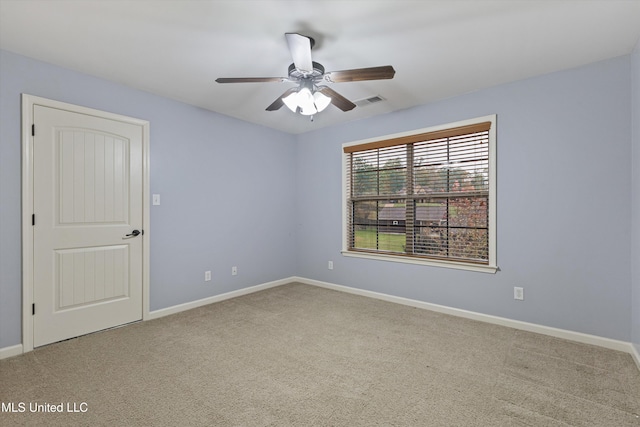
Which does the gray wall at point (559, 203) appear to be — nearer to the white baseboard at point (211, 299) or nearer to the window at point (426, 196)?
the window at point (426, 196)

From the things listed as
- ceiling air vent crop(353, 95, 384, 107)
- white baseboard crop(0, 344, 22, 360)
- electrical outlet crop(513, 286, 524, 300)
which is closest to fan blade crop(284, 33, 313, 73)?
ceiling air vent crop(353, 95, 384, 107)

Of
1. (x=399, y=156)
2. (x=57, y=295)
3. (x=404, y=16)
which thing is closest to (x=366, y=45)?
(x=404, y=16)

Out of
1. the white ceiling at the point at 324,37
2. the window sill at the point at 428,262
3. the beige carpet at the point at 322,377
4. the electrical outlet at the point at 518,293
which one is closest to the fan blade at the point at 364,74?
the white ceiling at the point at 324,37

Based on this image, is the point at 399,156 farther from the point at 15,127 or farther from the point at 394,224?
the point at 15,127

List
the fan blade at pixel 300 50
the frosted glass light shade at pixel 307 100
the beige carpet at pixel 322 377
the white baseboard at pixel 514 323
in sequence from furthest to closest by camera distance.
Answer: the white baseboard at pixel 514 323
the frosted glass light shade at pixel 307 100
the fan blade at pixel 300 50
the beige carpet at pixel 322 377

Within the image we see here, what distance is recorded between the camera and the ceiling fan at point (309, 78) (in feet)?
7.06

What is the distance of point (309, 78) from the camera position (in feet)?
8.43

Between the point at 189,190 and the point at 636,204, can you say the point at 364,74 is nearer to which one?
the point at 636,204

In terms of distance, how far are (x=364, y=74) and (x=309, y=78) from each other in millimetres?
547

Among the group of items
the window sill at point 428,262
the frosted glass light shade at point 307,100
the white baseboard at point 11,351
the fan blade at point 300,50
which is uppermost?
the fan blade at point 300,50

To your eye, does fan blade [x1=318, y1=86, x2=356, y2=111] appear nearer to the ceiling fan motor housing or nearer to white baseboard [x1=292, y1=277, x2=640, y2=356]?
the ceiling fan motor housing

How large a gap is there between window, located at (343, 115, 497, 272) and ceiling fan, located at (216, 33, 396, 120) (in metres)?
1.46

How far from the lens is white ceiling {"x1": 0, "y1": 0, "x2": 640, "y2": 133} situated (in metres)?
2.03

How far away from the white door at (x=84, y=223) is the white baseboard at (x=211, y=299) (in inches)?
8.1
